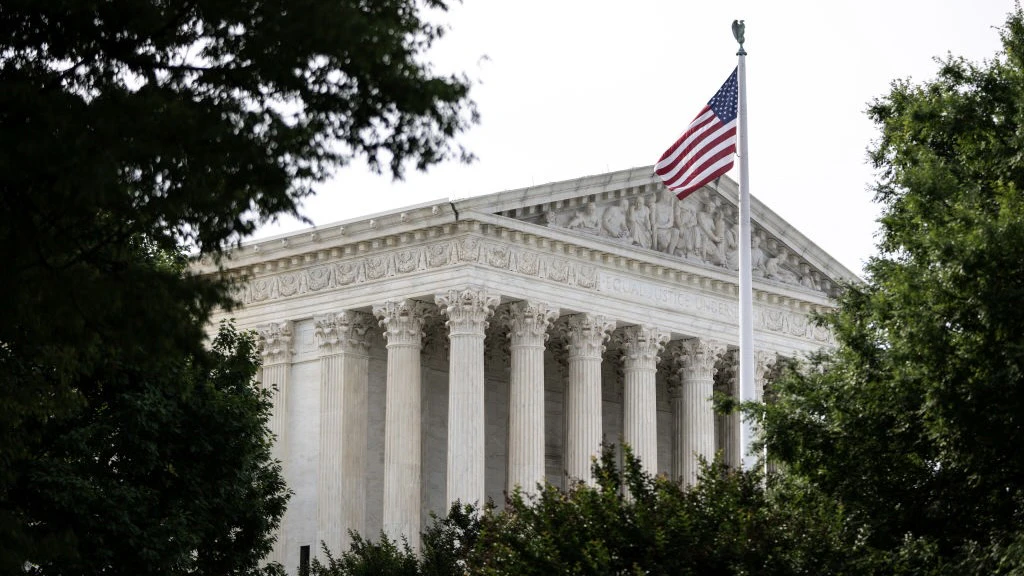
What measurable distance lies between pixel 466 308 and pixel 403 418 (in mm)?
3992

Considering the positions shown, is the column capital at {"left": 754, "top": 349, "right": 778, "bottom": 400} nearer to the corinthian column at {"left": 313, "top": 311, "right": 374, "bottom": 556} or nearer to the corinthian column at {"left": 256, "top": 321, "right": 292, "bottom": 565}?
the corinthian column at {"left": 313, "top": 311, "right": 374, "bottom": 556}

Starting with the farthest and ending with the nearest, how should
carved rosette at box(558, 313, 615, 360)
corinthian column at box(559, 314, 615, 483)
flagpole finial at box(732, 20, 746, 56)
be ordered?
carved rosette at box(558, 313, 615, 360)
corinthian column at box(559, 314, 615, 483)
flagpole finial at box(732, 20, 746, 56)

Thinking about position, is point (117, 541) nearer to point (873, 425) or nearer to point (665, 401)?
point (873, 425)

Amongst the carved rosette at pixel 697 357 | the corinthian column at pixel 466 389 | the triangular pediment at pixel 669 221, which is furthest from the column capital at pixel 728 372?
the corinthian column at pixel 466 389

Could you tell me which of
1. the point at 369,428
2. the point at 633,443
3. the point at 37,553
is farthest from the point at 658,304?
the point at 37,553

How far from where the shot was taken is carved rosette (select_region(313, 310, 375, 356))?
59281 mm

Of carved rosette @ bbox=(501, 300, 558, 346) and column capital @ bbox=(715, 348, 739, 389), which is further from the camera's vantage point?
column capital @ bbox=(715, 348, 739, 389)

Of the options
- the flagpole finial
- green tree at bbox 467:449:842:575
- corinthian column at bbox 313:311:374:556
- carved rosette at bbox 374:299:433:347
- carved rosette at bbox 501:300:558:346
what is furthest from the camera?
carved rosette at bbox 501:300:558:346

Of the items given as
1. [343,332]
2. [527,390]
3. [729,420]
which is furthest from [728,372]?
[343,332]

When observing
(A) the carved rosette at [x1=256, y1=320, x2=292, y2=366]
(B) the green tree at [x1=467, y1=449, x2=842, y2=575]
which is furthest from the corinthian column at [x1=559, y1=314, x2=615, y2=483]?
(B) the green tree at [x1=467, y1=449, x2=842, y2=575]

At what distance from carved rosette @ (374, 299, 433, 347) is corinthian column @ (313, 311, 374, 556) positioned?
1747 mm

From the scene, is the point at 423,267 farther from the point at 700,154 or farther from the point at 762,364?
the point at 762,364

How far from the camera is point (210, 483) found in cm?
4172

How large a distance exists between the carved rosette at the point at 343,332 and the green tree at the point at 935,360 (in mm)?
25028
